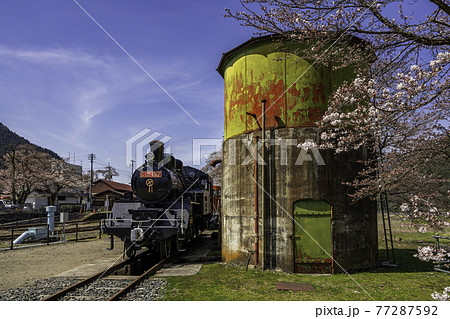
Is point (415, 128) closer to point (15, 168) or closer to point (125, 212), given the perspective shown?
point (125, 212)

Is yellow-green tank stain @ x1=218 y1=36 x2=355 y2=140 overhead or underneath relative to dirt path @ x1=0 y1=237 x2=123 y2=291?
overhead

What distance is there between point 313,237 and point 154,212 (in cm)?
510

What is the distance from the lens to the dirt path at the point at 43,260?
27.7ft

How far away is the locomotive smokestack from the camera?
11727 millimetres

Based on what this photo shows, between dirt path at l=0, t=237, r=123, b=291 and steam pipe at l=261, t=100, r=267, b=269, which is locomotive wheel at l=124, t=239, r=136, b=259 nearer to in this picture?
dirt path at l=0, t=237, r=123, b=291

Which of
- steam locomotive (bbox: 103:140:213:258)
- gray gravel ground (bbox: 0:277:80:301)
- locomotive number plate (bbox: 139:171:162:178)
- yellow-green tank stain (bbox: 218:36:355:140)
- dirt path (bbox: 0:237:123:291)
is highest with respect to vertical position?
yellow-green tank stain (bbox: 218:36:355:140)

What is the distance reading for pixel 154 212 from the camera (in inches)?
412

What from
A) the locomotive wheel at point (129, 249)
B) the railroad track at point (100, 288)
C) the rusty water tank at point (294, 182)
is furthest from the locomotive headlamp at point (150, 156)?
the railroad track at point (100, 288)

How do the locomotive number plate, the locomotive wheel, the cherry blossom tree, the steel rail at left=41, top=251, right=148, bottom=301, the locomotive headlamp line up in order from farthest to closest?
the cherry blossom tree < the locomotive headlamp < the locomotive number plate < the locomotive wheel < the steel rail at left=41, top=251, right=148, bottom=301

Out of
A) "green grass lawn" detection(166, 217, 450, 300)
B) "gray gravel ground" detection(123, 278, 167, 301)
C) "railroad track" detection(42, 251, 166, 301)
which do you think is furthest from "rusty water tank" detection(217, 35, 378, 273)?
"railroad track" detection(42, 251, 166, 301)

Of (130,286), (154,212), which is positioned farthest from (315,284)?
(154,212)

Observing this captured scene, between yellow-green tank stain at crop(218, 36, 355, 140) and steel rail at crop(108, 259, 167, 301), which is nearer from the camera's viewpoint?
steel rail at crop(108, 259, 167, 301)

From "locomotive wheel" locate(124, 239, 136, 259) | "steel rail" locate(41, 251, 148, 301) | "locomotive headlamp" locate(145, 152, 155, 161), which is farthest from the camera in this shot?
"locomotive headlamp" locate(145, 152, 155, 161)

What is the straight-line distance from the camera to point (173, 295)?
6504 millimetres
